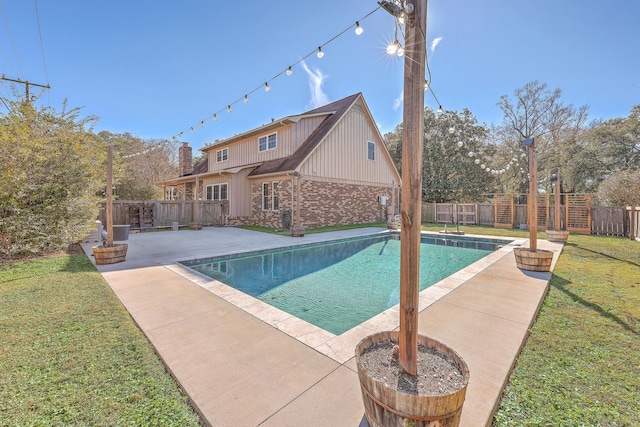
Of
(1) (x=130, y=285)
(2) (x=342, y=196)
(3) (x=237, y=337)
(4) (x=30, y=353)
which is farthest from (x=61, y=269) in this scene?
(2) (x=342, y=196)

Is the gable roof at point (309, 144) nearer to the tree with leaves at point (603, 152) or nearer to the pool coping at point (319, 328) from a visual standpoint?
the pool coping at point (319, 328)

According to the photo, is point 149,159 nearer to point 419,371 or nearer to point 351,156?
point 351,156

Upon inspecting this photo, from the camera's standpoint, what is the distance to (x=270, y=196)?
49.4 feet

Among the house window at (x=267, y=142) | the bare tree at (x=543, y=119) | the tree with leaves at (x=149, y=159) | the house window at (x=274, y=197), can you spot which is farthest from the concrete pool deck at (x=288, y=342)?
the bare tree at (x=543, y=119)

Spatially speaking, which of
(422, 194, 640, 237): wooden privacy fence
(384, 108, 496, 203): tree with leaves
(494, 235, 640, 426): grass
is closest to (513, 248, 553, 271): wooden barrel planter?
(494, 235, 640, 426): grass

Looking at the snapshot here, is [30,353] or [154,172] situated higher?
[154,172]

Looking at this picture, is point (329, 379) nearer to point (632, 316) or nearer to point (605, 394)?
point (605, 394)

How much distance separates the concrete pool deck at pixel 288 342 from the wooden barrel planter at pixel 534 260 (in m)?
0.21

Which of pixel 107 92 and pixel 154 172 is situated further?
pixel 154 172

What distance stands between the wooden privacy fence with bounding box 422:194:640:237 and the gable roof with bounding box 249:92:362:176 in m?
8.51

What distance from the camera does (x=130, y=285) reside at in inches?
190

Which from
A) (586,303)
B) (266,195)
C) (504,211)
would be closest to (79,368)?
(586,303)

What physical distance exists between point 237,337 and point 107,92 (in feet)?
57.8

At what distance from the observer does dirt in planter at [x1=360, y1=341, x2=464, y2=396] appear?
160 cm
